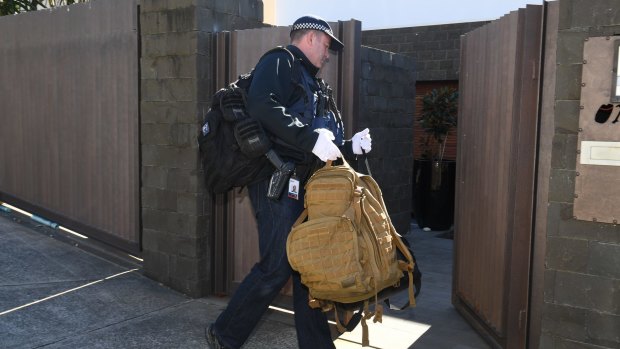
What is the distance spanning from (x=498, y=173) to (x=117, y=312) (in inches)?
107

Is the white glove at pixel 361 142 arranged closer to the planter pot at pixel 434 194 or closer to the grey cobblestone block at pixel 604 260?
the grey cobblestone block at pixel 604 260

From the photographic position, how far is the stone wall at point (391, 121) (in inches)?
278

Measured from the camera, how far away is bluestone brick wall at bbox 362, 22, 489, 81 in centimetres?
1076

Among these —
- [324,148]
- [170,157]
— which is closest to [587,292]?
[324,148]

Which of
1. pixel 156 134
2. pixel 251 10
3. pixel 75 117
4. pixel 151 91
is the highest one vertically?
pixel 251 10

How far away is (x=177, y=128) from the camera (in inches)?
191

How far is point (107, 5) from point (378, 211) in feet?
11.9

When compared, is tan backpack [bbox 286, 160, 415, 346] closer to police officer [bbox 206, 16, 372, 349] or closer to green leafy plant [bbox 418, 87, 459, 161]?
police officer [bbox 206, 16, 372, 349]

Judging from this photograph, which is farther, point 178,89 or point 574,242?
point 178,89

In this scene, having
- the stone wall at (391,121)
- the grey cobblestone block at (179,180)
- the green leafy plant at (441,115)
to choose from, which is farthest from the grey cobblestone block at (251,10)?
the green leafy plant at (441,115)

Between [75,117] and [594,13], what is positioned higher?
[594,13]

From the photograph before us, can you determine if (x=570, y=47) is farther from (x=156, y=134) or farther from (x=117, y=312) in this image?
(x=117, y=312)

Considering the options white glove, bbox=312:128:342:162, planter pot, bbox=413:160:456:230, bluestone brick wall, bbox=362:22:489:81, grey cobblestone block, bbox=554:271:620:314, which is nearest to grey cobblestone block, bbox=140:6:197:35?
white glove, bbox=312:128:342:162

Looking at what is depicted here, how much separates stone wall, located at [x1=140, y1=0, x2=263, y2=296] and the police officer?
1.47 metres
